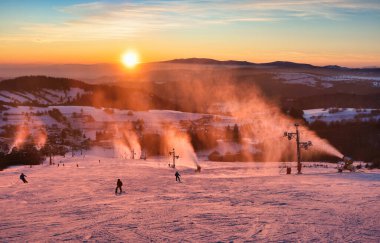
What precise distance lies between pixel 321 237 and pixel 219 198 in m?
11.2

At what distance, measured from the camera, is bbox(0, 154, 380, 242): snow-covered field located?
18.6 meters

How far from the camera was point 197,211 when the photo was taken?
23.8 m

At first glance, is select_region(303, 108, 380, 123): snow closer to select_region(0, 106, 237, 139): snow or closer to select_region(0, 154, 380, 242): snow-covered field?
select_region(0, 106, 237, 139): snow

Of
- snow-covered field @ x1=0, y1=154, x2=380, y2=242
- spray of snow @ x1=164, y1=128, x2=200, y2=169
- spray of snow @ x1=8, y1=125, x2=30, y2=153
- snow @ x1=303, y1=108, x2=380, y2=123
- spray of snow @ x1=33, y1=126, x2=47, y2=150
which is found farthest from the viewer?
snow @ x1=303, y1=108, x2=380, y2=123

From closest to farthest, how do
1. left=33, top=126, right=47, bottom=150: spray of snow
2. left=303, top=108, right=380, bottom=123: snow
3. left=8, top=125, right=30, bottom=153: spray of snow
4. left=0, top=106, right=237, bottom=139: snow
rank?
left=8, top=125, right=30, bottom=153: spray of snow
left=33, top=126, right=47, bottom=150: spray of snow
left=0, top=106, right=237, bottom=139: snow
left=303, top=108, right=380, bottom=123: snow

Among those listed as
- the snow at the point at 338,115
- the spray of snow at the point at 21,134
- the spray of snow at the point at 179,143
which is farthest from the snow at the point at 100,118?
the snow at the point at 338,115

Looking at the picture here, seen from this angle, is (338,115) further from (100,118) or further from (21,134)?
(21,134)

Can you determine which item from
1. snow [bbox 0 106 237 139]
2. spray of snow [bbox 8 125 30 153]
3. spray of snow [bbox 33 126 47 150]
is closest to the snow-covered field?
spray of snow [bbox 33 126 47 150]

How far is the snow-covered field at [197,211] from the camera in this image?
61.1 feet

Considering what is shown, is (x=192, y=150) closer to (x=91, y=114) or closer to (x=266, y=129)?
(x=266, y=129)

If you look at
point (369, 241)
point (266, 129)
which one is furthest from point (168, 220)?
point (266, 129)

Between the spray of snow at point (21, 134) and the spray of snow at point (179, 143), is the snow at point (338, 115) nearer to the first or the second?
the spray of snow at point (179, 143)

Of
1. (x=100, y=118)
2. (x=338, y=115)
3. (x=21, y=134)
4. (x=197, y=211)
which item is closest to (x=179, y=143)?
(x=21, y=134)

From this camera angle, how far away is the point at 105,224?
20875 millimetres
